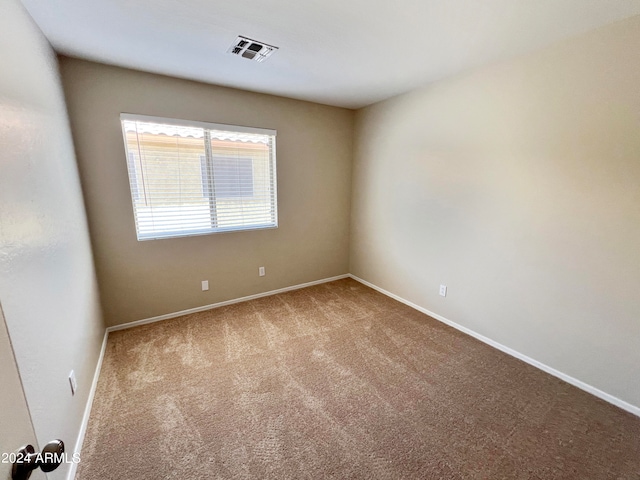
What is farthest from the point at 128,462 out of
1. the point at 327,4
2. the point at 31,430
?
the point at 327,4

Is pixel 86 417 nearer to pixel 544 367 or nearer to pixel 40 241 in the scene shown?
pixel 40 241

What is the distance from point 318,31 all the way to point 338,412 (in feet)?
8.32

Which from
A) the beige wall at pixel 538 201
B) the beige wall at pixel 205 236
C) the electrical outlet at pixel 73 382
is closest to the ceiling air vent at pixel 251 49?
the beige wall at pixel 205 236

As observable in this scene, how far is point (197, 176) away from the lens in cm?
286

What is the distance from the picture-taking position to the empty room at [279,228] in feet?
4.70

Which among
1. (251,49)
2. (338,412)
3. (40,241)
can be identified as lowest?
(338,412)

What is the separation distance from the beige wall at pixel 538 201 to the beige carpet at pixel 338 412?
0.35 m

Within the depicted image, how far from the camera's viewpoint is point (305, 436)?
159 centimetres

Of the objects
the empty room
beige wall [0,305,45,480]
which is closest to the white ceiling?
the empty room

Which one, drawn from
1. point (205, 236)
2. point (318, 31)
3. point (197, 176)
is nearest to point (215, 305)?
point (205, 236)

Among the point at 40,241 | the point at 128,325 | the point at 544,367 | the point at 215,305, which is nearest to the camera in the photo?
the point at 40,241

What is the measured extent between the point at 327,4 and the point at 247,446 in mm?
2572

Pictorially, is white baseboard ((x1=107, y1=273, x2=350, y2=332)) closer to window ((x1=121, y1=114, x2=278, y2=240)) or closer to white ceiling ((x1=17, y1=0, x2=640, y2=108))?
window ((x1=121, y1=114, x2=278, y2=240))

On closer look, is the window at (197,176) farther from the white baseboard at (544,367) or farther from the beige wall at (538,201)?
the white baseboard at (544,367)
